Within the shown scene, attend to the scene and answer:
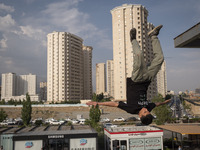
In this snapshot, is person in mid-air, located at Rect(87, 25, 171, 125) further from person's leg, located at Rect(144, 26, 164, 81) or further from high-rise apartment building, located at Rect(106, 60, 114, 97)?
high-rise apartment building, located at Rect(106, 60, 114, 97)

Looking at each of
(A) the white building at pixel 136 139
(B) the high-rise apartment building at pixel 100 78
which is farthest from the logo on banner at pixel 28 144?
(B) the high-rise apartment building at pixel 100 78

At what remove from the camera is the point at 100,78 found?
19238 cm

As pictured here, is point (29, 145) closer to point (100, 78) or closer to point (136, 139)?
point (136, 139)

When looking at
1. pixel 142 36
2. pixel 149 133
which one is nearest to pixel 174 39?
pixel 149 133

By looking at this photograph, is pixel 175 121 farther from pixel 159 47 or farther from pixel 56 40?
pixel 56 40

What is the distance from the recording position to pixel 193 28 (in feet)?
62.1

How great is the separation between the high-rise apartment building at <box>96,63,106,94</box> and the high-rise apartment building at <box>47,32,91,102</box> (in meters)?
73.3

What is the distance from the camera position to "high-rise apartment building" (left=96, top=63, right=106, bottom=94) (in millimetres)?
190250

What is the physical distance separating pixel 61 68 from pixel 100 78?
8743cm

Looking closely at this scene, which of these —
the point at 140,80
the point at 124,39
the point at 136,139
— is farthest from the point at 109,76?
the point at 140,80

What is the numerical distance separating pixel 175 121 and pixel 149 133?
37.9 metres

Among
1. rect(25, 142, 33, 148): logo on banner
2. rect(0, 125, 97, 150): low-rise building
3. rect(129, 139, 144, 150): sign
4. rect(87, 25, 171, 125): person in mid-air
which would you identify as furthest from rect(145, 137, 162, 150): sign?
rect(25, 142, 33, 148): logo on banner

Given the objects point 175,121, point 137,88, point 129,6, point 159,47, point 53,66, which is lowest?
point 175,121

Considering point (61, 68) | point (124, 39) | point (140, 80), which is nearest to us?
point (140, 80)
